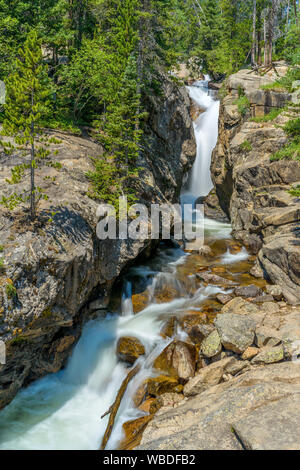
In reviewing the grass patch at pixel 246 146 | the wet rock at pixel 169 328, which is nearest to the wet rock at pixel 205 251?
the wet rock at pixel 169 328

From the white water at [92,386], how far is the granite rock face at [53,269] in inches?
22.8

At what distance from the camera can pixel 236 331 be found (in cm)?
980

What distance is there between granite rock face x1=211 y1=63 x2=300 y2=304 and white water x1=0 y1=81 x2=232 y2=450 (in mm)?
3381

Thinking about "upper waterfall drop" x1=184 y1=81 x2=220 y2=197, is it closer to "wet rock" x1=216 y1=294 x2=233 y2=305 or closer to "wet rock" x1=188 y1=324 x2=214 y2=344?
"wet rock" x1=216 y1=294 x2=233 y2=305

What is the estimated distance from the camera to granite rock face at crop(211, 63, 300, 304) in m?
13.8

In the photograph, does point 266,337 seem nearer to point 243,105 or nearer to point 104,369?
point 104,369

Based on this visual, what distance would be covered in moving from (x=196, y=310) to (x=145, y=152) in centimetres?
1082

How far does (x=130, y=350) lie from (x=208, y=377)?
334 cm

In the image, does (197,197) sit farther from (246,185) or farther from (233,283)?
(233,283)

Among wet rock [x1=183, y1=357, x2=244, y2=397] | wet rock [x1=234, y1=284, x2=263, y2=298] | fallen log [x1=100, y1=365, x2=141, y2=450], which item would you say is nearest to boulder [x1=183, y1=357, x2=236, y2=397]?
wet rock [x1=183, y1=357, x2=244, y2=397]

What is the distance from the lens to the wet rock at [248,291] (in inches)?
523
